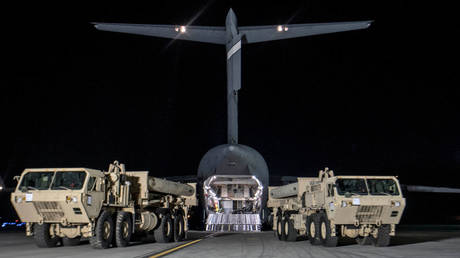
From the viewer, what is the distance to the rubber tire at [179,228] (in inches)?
758

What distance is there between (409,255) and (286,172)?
3155 cm

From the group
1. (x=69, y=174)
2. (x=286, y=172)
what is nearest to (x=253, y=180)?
(x=69, y=174)

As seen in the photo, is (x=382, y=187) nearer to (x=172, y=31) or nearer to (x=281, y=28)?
(x=281, y=28)

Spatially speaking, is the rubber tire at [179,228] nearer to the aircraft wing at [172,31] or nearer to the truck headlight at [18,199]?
the truck headlight at [18,199]

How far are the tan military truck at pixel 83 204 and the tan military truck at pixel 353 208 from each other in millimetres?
6160

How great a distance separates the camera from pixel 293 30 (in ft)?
75.2

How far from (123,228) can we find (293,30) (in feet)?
43.2

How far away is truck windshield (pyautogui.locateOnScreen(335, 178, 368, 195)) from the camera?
49.5 ft

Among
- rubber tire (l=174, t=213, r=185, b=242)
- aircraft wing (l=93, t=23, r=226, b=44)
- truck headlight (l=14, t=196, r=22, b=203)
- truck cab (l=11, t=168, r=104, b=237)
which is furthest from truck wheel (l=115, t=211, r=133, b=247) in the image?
aircraft wing (l=93, t=23, r=226, b=44)

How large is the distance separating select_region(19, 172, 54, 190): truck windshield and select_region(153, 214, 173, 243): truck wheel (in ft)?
16.2

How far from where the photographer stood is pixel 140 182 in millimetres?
16781

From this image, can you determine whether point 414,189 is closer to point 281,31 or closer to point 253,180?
point 253,180

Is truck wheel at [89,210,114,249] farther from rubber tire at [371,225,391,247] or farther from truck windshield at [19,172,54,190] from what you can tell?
rubber tire at [371,225,391,247]

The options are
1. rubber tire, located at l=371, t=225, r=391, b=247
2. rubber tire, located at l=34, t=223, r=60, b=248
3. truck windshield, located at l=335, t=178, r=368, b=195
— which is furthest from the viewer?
rubber tire, located at l=371, t=225, r=391, b=247
